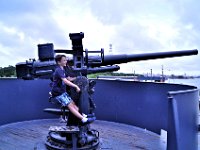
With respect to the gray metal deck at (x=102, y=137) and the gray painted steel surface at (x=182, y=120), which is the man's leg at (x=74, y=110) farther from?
the gray painted steel surface at (x=182, y=120)

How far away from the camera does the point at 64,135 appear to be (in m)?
5.52

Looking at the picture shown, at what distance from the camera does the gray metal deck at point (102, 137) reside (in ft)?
18.1

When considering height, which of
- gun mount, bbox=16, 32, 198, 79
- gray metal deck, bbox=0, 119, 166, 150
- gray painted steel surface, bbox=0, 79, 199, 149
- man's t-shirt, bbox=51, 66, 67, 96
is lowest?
gray metal deck, bbox=0, 119, 166, 150

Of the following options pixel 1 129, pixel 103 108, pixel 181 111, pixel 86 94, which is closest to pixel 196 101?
pixel 181 111

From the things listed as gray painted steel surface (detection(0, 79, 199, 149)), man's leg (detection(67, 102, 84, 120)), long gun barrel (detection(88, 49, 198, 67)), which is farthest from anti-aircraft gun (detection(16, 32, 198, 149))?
gray painted steel surface (detection(0, 79, 199, 149))

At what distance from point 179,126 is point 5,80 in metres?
5.52

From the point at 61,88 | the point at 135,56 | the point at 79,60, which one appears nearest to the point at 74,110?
the point at 61,88

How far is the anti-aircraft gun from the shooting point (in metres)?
5.02

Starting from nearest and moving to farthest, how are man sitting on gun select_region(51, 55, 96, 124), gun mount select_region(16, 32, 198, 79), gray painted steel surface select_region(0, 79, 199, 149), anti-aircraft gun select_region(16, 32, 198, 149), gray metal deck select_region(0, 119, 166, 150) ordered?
man sitting on gun select_region(51, 55, 96, 124), anti-aircraft gun select_region(16, 32, 198, 149), gun mount select_region(16, 32, 198, 79), gray metal deck select_region(0, 119, 166, 150), gray painted steel surface select_region(0, 79, 199, 149)

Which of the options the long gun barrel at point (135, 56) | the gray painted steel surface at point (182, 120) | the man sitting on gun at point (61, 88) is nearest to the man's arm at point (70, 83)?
the man sitting on gun at point (61, 88)

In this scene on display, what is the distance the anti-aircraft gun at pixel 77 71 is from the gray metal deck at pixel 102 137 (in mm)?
367

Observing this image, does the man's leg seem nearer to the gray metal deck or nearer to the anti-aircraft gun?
the anti-aircraft gun

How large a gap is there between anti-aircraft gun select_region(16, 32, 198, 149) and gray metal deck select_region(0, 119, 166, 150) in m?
0.37

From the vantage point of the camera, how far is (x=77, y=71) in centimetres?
518
